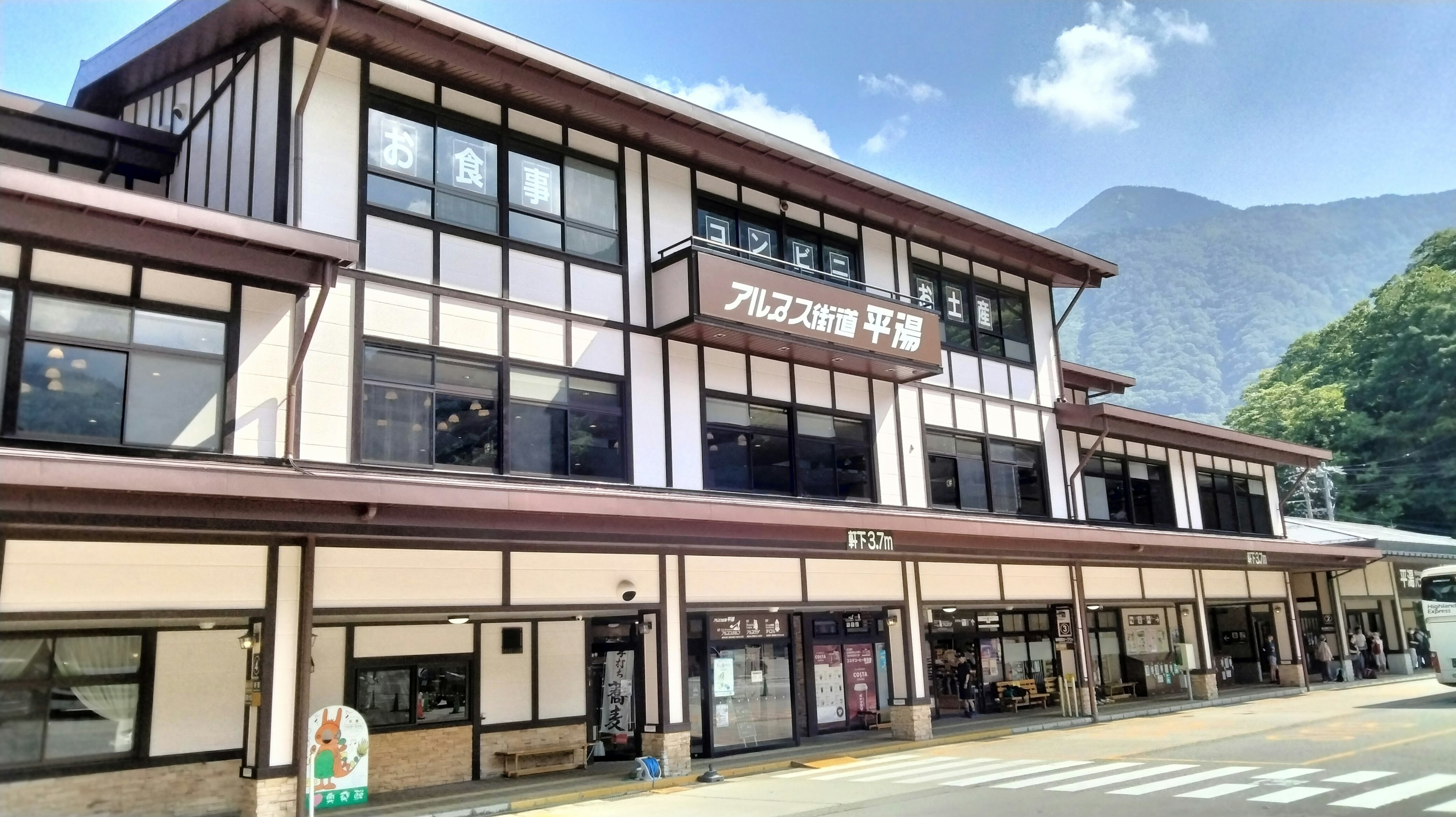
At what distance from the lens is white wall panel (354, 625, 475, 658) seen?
1454 cm

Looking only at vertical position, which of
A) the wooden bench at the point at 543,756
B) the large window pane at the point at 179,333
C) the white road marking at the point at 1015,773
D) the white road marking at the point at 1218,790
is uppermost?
the large window pane at the point at 179,333

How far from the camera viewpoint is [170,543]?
1109cm

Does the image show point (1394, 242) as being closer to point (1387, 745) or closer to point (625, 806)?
point (1387, 745)

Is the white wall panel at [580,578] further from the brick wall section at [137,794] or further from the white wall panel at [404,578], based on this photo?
the brick wall section at [137,794]

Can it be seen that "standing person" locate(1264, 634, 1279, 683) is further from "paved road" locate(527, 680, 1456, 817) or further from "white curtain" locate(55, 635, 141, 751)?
"white curtain" locate(55, 635, 141, 751)

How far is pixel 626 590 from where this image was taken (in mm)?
15188

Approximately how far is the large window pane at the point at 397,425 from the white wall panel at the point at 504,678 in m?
3.93

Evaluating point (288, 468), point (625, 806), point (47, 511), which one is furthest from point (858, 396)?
point (47, 511)

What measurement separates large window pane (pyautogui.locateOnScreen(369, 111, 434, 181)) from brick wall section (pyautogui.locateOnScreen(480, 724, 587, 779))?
863 cm

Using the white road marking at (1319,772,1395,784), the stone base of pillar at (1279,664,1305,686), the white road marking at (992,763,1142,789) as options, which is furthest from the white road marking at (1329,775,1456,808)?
the stone base of pillar at (1279,664,1305,686)

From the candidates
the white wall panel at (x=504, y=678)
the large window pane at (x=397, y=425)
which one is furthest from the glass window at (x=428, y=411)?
the white wall panel at (x=504, y=678)

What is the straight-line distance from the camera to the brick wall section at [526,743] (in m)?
15.4

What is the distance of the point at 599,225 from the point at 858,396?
20.7 ft

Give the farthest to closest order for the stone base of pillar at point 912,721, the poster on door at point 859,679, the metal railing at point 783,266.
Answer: the poster on door at point 859,679 < the stone base of pillar at point 912,721 < the metal railing at point 783,266
